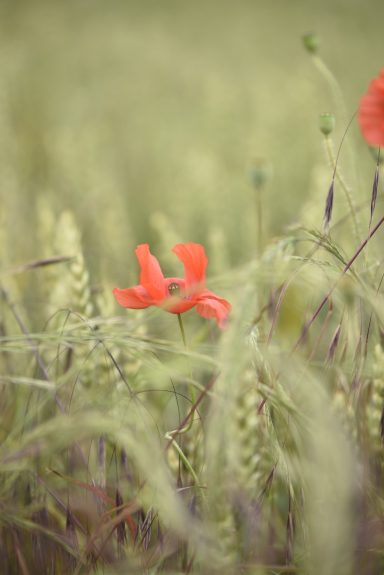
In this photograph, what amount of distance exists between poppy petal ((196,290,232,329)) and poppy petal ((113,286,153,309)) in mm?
53

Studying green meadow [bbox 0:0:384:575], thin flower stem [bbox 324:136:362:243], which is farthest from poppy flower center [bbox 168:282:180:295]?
thin flower stem [bbox 324:136:362:243]

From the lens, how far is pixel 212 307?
0.58 metres

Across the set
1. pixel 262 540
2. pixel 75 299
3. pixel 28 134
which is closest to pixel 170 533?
pixel 262 540

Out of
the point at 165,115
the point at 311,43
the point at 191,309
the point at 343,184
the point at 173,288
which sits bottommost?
the point at 191,309

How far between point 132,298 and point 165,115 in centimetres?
287

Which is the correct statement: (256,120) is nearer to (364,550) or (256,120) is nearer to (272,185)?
(272,185)

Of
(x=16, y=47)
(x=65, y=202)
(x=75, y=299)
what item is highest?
(x=16, y=47)

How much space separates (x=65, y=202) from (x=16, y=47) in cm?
70

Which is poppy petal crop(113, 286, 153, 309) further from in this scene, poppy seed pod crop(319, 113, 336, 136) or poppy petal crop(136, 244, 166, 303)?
poppy seed pod crop(319, 113, 336, 136)

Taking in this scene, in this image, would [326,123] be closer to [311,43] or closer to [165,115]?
[311,43]

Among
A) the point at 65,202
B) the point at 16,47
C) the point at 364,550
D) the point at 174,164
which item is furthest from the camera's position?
the point at 174,164

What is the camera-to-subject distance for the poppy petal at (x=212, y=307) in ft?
1.91

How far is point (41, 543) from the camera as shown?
62cm

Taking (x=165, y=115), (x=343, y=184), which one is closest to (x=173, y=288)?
(x=343, y=184)
